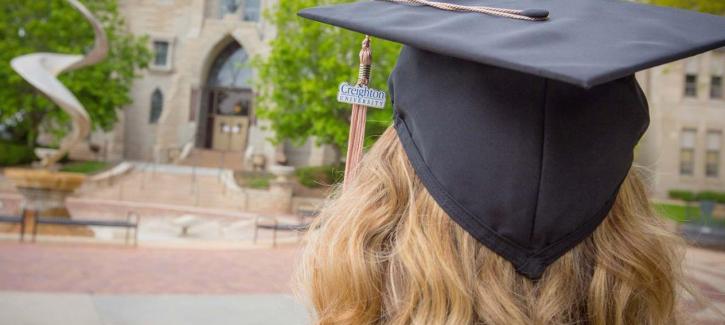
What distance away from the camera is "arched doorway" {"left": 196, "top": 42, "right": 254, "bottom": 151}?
37312 mm

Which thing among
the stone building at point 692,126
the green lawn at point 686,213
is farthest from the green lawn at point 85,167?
the stone building at point 692,126

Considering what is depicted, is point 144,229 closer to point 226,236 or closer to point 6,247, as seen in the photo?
point 226,236

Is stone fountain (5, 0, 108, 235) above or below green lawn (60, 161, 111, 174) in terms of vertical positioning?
above

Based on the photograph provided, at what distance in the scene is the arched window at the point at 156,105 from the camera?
3756 cm

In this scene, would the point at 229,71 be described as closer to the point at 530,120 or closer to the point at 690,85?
the point at 690,85

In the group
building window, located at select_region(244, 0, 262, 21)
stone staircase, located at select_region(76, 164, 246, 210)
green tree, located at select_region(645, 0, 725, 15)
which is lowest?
stone staircase, located at select_region(76, 164, 246, 210)

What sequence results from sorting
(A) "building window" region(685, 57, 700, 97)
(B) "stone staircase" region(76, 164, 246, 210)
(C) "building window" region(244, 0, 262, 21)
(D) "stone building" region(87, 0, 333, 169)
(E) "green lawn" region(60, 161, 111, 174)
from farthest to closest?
1. (C) "building window" region(244, 0, 262, 21)
2. (D) "stone building" region(87, 0, 333, 169)
3. (A) "building window" region(685, 57, 700, 97)
4. (E) "green lawn" region(60, 161, 111, 174)
5. (B) "stone staircase" region(76, 164, 246, 210)

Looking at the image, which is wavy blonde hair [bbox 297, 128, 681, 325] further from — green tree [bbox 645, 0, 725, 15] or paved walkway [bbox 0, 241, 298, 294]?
green tree [bbox 645, 0, 725, 15]

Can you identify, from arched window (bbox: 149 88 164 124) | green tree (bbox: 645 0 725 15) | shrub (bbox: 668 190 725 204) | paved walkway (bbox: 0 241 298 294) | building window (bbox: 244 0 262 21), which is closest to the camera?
paved walkway (bbox: 0 241 298 294)

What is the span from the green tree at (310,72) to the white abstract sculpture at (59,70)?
7.43 metres

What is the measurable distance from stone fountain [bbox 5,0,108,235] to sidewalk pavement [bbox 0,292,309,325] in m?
6.69

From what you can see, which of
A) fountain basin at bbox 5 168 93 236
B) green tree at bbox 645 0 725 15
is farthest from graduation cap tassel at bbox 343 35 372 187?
fountain basin at bbox 5 168 93 236

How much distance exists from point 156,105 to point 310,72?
18585 millimetres

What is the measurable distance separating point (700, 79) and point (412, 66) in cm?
3335
